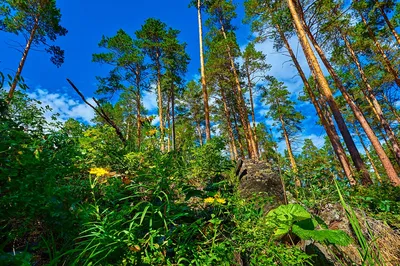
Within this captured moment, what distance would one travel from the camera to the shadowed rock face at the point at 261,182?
326 centimetres

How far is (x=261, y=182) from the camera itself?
11.4 ft

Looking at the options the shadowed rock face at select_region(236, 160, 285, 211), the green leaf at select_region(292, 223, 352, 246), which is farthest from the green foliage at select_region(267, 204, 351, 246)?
the shadowed rock face at select_region(236, 160, 285, 211)

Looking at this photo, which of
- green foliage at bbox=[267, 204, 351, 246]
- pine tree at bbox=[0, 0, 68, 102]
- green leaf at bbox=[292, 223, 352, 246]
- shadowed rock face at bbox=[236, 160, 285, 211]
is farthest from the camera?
pine tree at bbox=[0, 0, 68, 102]

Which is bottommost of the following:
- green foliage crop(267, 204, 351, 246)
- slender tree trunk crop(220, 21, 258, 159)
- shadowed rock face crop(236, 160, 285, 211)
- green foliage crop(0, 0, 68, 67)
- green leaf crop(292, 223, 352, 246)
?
green leaf crop(292, 223, 352, 246)

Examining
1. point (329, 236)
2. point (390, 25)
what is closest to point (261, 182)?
point (329, 236)

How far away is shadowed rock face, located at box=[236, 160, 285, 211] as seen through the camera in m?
3.26

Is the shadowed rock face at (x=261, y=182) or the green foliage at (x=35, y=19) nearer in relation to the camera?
the shadowed rock face at (x=261, y=182)

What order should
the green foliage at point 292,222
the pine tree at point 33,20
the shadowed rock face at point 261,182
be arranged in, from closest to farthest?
the green foliage at point 292,222 → the shadowed rock face at point 261,182 → the pine tree at point 33,20

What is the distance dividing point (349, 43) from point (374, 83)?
3926 millimetres

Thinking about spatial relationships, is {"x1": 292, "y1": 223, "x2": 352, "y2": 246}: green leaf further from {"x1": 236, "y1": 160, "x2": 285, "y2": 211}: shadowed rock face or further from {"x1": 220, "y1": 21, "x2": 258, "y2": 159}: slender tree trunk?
{"x1": 220, "y1": 21, "x2": 258, "y2": 159}: slender tree trunk

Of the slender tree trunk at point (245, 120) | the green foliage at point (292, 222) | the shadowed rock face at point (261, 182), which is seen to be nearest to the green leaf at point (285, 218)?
the green foliage at point (292, 222)

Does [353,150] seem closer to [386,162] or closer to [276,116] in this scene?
[386,162]

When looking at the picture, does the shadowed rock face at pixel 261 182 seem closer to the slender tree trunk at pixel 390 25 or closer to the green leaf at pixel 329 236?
the green leaf at pixel 329 236

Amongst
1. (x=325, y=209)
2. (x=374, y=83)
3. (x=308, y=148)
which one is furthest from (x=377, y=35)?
(x=308, y=148)
